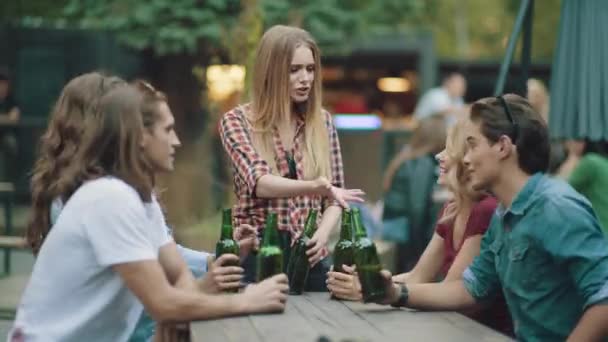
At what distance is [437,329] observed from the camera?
4.57 metres

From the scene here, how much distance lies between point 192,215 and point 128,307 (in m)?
9.92

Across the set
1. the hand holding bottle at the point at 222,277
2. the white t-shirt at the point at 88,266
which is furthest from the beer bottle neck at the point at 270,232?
the white t-shirt at the point at 88,266

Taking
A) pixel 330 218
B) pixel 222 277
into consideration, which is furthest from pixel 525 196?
pixel 330 218

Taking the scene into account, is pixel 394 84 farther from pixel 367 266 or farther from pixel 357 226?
pixel 367 266

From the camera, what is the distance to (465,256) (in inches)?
212

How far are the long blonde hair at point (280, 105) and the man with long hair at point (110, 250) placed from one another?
1.53 meters

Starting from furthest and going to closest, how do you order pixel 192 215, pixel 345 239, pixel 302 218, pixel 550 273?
pixel 192 215 < pixel 302 218 < pixel 345 239 < pixel 550 273

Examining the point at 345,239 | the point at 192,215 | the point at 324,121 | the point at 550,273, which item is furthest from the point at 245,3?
the point at 550,273

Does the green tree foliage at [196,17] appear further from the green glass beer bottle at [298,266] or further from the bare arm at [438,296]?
the bare arm at [438,296]

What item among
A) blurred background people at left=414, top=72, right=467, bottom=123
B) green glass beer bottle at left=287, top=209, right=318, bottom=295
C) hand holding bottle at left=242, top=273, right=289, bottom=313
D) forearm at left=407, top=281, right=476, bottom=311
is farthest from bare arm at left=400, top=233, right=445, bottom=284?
blurred background people at left=414, top=72, right=467, bottom=123

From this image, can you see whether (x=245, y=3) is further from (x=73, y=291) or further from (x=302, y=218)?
(x=73, y=291)

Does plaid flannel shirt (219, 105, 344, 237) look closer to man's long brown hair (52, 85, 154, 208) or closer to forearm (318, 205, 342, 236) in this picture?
forearm (318, 205, 342, 236)

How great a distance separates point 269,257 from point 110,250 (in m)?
1.04

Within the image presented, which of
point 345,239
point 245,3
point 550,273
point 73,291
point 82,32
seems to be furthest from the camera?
point 82,32
